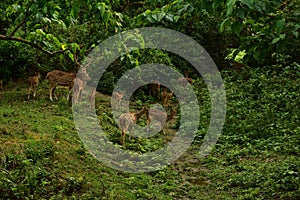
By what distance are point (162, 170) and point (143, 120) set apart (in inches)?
148

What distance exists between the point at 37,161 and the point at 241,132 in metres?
6.69

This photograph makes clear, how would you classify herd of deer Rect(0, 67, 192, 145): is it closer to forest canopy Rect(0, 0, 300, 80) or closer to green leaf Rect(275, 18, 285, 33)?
forest canopy Rect(0, 0, 300, 80)

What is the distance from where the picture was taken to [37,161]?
7922 millimetres

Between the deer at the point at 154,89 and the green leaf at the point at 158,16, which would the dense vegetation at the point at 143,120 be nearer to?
the green leaf at the point at 158,16

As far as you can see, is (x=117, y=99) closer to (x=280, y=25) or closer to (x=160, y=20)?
(x=160, y=20)

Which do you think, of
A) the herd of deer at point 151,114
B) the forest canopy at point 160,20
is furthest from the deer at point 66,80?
the forest canopy at point 160,20

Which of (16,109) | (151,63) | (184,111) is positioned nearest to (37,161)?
(16,109)

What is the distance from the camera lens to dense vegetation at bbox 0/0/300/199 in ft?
15.7

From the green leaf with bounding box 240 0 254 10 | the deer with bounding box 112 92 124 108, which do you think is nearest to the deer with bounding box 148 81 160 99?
the deer with bounding box 112 92 124 108

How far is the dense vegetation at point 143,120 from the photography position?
15.7 feet

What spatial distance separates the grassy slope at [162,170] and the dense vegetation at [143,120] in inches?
1.0

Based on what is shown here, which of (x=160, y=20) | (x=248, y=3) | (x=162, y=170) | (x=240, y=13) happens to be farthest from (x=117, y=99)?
(x=248, y=3)

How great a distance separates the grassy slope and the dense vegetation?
25 mm

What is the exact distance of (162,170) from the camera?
9594 mm
